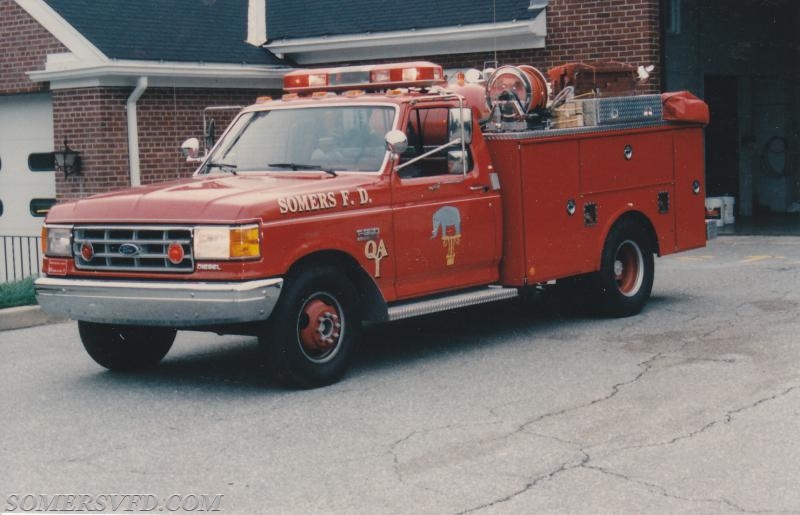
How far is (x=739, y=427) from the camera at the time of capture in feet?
22.9

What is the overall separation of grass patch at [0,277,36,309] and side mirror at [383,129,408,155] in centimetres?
490

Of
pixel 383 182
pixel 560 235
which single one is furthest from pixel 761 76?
pixel 383 182

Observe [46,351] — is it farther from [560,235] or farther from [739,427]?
[739,427]

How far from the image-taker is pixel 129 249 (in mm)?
8266

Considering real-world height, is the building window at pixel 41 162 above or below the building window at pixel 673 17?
below

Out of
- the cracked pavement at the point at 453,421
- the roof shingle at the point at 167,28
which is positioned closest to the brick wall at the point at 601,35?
the roof shingle at the point at 167,28

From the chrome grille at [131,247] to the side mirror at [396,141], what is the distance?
158cm

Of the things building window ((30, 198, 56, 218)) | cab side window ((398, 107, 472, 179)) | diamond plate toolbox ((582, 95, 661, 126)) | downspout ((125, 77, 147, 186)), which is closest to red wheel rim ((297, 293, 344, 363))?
cab side window ((398, 107, 472, 179))

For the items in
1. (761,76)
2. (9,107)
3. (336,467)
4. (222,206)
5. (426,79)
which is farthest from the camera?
(761,76)

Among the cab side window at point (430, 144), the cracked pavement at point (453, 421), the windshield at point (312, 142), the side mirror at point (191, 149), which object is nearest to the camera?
the cracked pavement at point (453, 421)

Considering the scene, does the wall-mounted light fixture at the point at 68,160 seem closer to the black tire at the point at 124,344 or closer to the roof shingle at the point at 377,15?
the roof shingle at the point at 377,15

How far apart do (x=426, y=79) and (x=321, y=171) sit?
1.37 metres

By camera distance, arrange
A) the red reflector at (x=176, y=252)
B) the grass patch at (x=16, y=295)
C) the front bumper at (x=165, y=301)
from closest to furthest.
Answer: the front bumper at (x=165, y=301)
the red reflector at (x=176, y=252)
the grass patch at (x=16, y=295)

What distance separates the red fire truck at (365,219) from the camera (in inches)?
316
